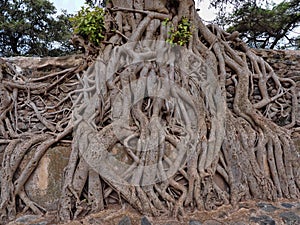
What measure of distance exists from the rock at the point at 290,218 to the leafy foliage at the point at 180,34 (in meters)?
1.76

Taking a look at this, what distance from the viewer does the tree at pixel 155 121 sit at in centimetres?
174

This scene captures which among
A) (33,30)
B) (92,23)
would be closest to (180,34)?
(92,23)

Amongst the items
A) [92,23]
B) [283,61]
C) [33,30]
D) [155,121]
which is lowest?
[155,121]

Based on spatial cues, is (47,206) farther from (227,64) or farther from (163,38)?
(227,64)

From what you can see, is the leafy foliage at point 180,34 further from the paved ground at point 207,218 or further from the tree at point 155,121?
the paved ground at point 207,218

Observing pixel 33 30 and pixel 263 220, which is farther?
pixel 33 30

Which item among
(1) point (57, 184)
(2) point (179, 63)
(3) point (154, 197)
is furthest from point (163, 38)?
(1) point (57, 184)

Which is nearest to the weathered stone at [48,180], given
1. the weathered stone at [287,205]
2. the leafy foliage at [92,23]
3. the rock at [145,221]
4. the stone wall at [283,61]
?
the rock at [145,221]

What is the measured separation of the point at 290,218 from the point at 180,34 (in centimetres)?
190

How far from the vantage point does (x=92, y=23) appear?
2.38 meters

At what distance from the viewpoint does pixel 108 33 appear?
7.96 ft

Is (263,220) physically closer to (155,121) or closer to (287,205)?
(287,205)

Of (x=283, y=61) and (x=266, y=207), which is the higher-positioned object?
(x=283, y=61)

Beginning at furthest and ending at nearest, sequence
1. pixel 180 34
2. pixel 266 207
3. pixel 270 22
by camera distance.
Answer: pixel 270 22, pixel 180 34, pixel 266 207
